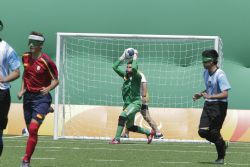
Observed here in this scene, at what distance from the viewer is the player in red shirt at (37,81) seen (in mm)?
11203

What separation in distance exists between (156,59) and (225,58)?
2.04m

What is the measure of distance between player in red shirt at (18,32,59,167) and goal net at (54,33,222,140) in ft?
29.9

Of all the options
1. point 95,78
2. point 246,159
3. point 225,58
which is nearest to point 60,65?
point 95,78

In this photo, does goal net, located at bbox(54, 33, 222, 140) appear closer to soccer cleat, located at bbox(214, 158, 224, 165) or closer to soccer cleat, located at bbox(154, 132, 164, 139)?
soccer cleat, located at bbox(154, 132, 164, 139)

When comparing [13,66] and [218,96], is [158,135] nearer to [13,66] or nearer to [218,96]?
[218,96]

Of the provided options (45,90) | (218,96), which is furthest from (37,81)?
(218,96)

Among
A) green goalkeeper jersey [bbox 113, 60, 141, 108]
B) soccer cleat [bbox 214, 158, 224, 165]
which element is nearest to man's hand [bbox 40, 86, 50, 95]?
soccer cleat [bbox 214, 158, 224, 165]

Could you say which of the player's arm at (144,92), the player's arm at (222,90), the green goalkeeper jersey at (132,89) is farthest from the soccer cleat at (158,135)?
the player's arm at (222,90)

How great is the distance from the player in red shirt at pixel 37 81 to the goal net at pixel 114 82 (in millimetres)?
9126

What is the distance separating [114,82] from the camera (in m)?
→ 21.9

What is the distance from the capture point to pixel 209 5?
894 inches

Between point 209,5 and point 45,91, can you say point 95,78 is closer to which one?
point 209,5

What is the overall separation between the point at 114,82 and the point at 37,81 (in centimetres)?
1065

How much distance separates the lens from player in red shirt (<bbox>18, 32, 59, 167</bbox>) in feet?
36.8
